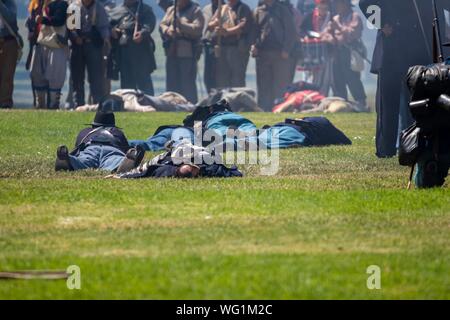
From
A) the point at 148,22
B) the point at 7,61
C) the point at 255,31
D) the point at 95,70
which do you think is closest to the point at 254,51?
the point at 255,31

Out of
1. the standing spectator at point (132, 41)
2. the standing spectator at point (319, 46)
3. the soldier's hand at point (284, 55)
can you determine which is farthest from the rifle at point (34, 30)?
the standing spectator at point (319, 46)

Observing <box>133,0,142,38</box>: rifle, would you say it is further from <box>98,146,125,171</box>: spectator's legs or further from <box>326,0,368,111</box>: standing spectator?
<box>98,146,125,171</box>: spectator's legs

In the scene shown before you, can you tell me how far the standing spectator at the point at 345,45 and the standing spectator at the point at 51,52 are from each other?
22.6 ft

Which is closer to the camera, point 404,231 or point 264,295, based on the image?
point 264,295

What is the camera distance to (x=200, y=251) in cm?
1074

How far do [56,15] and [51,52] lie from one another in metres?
0.81

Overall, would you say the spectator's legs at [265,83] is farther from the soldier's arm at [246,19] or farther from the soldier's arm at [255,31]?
the soldier's arm at [246,19]

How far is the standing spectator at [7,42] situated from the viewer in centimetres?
2673

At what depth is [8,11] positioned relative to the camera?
26734 mm

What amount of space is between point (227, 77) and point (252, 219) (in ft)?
63.1

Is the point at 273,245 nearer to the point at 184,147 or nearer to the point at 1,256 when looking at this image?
the point at 1,256

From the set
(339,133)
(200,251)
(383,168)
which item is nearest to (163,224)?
(200,251)

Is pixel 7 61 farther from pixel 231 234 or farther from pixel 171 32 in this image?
pixel 231 234

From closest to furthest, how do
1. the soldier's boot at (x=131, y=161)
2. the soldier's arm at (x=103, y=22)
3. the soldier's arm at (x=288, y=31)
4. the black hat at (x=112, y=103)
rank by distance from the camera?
the soldier's boot at (x=131, y=161) → the black hat at (x=112, y=103) → the soldier's arm at (x=103, y=22) → the soldier's arm at (x=288, y=31)
